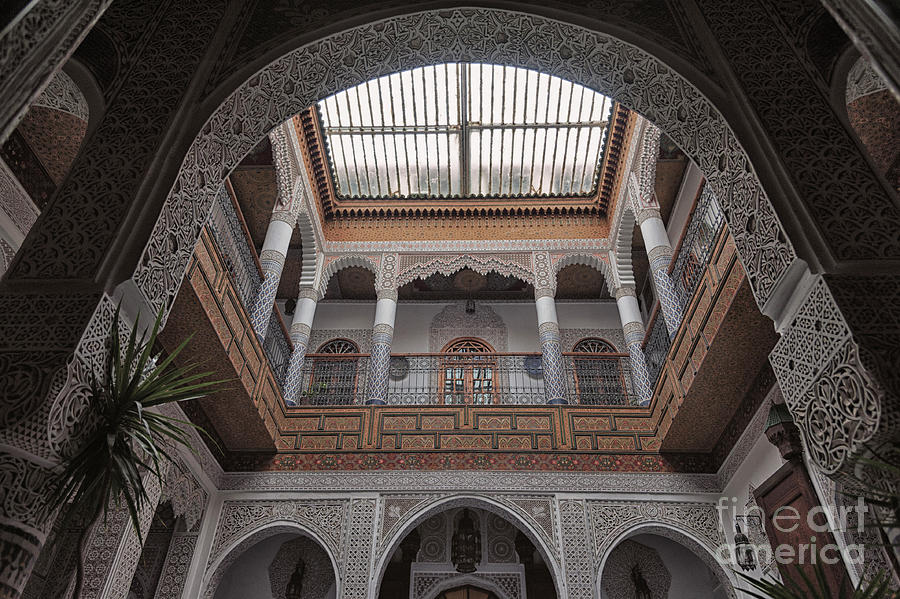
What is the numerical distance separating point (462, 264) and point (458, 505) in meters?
3.28

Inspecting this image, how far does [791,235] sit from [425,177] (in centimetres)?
660

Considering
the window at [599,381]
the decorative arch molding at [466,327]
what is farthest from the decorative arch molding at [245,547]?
the decorative arch molding at [466,327]

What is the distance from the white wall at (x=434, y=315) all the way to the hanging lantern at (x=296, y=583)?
11.2 ft

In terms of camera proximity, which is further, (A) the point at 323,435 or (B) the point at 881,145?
(A) the point at 323,435

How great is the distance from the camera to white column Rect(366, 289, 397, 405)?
6.68m

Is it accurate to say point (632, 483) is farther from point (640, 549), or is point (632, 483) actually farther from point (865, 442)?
point (865, 442)

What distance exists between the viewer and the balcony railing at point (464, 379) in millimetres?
7660

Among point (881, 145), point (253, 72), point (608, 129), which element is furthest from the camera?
point (608, 129)

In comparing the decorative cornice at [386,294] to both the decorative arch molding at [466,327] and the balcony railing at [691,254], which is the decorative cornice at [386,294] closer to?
the decorative arch molding at [466,327]

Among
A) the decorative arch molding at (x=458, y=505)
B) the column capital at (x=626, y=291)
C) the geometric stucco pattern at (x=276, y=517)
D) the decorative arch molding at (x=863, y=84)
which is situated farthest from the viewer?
the column capital at (x=626, y=291)

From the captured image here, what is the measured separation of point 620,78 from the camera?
3.21m

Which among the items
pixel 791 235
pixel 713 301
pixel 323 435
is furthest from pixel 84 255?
pixel 323 435

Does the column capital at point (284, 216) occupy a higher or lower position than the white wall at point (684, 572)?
higher

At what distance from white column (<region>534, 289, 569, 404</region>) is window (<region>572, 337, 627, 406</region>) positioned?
525mm
